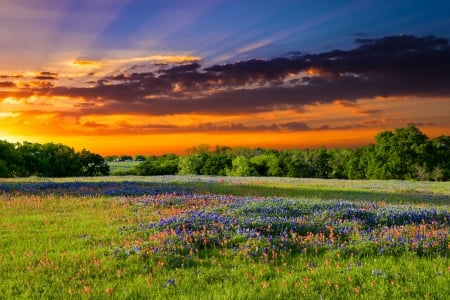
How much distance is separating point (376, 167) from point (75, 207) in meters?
70.7

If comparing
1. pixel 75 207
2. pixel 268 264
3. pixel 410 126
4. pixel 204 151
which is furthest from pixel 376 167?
pixel 268 264

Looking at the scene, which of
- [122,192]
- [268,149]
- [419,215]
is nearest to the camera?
[419,215]

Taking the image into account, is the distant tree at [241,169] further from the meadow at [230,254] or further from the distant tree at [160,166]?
the meadow at [230,254]

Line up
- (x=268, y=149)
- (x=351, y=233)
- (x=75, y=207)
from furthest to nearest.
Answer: (x=268, y=149) < (x=75, y=207) < (x=351, y=233)

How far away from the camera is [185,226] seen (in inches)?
525

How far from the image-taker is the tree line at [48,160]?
73375 mm

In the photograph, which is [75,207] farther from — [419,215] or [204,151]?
[204,151]

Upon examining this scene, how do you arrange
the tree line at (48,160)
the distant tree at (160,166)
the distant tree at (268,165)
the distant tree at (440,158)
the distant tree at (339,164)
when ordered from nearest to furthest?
the tree line at (48,160) < the distant tree at (440,158) < the distant tree at (268,165) < the distant tree at (339,164) < the distant tree at (160,166)

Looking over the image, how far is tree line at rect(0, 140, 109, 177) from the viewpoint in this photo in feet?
241

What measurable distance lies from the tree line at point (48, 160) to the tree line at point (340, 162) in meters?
9.34

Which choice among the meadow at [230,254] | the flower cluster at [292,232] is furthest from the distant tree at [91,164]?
the flower cluster at [292,232]

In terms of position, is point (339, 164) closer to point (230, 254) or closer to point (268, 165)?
point (268, 165)

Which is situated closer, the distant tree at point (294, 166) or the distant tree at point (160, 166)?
the distant tree at point (294, 166)

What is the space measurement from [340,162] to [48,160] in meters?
57.7
